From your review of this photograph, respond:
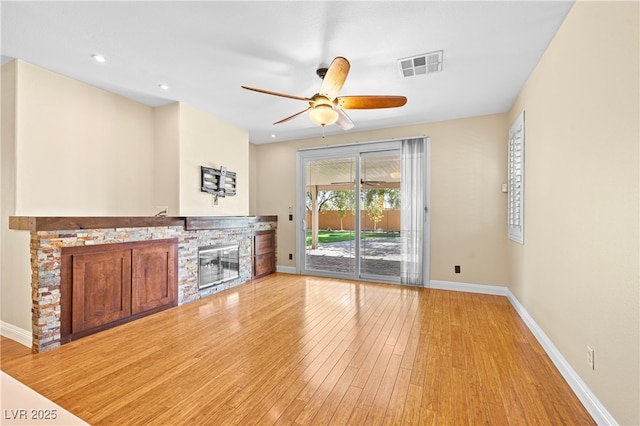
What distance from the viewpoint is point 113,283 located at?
3.11m

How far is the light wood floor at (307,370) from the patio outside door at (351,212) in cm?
171

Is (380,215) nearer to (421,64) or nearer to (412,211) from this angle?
(412,211)

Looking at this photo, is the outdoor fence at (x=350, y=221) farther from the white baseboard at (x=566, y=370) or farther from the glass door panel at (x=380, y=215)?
the white baseboard at (x=566, y=370)

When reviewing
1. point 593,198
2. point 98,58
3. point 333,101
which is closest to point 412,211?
point 333,101

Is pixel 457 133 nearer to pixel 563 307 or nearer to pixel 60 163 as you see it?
pixel 563 307

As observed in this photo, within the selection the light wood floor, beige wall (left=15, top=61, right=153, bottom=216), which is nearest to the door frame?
the light wood floor

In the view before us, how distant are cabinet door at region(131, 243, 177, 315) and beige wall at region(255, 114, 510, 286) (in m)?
4.00

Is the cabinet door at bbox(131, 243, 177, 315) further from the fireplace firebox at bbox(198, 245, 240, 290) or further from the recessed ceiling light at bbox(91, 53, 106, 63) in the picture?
the recessed ceiling light at bbox(91, 53, 106, 63)

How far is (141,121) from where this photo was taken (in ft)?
13.3

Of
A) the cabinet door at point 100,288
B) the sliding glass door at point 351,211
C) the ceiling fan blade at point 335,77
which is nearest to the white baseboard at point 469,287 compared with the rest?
the sliding glass door at point 351,211

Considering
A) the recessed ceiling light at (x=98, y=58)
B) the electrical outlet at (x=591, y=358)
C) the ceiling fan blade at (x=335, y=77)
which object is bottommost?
the electrical outlet at (x=591, y=358)

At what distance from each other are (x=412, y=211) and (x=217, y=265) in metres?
3.39

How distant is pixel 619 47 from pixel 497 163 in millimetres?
2997

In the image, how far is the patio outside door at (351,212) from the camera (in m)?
5.15
